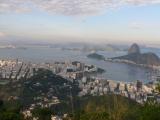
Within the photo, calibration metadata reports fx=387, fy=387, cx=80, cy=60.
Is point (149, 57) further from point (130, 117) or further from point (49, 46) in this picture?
point (130, 117)

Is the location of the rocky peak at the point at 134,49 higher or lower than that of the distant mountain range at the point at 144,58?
higher

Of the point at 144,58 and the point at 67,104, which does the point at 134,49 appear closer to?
the point at 144,58

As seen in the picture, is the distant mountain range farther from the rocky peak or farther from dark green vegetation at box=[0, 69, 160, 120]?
dark green vegetation at box=[0, 69, 160, 120]

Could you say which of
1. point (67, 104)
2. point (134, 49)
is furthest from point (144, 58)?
point (67, 104)

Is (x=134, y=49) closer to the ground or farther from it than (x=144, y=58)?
farther from it

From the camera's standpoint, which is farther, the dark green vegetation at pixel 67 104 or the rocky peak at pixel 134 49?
the rocky peak at pixel 134 49

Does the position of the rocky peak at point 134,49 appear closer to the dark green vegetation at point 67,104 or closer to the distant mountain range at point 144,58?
the distant mountain range at point 144,58

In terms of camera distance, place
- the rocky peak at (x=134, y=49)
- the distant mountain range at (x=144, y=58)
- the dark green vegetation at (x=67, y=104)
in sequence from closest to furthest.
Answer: the dark green vegetation at (x=67, y=104)
the distant mountain range at (x=144, y=58)
the rocky peak at (x=134, y=49)

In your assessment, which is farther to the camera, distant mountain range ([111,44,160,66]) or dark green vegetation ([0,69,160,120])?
distant mountain range ([111,44,160,66])

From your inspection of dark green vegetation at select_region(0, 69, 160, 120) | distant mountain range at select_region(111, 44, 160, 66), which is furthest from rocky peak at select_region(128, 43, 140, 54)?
dark green vegetation at select_region(0, 69, 160, 120)

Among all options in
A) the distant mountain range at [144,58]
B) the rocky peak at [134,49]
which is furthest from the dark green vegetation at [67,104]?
the rocky peak at [134,49]

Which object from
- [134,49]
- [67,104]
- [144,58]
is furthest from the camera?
[134,49]
